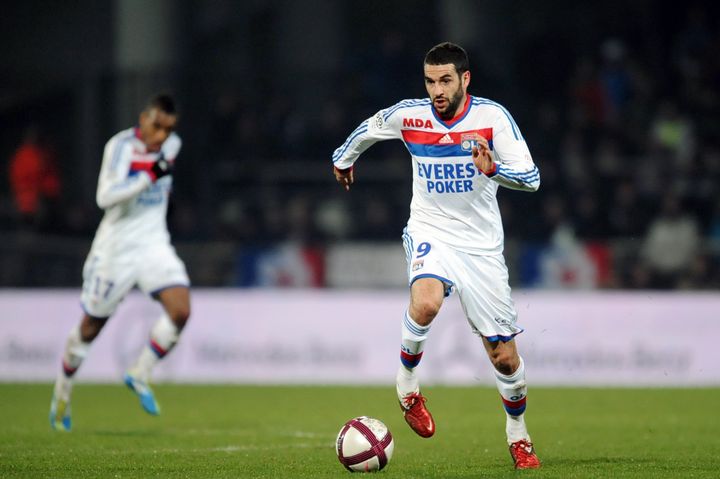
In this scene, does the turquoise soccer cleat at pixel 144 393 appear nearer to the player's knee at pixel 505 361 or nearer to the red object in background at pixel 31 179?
the player's knee at pixel 505 361

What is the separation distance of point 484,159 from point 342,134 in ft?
39.5

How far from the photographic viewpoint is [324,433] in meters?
9.86

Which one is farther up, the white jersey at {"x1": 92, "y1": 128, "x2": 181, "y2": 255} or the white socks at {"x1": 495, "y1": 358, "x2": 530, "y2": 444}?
the white jersey at {"x1": 92, "y1": 128, "x2": 181, "y2": 255}

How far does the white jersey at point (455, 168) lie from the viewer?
748 centimetres

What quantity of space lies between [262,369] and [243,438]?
610 cm

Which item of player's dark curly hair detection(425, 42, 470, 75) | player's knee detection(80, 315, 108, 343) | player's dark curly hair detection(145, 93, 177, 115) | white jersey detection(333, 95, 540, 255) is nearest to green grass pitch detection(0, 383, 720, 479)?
player's knee detection(80, 315, 108, 343)

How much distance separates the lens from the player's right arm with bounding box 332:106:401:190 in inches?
306

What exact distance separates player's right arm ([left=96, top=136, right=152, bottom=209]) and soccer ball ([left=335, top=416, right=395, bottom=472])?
384 centimetres

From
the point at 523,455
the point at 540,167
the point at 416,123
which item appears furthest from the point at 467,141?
the point at 540,167

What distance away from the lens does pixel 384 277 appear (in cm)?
1656

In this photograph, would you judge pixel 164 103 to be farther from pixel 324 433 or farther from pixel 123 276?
pixel 324 433

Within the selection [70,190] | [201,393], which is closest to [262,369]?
[201,393]

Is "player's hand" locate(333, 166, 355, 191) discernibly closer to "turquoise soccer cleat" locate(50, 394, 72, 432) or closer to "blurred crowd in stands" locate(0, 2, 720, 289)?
"turquoise soccer cleat" locate(50, 394, 72, 432)

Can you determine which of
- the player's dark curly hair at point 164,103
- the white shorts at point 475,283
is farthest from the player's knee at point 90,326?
the white shorts at point 475,283
